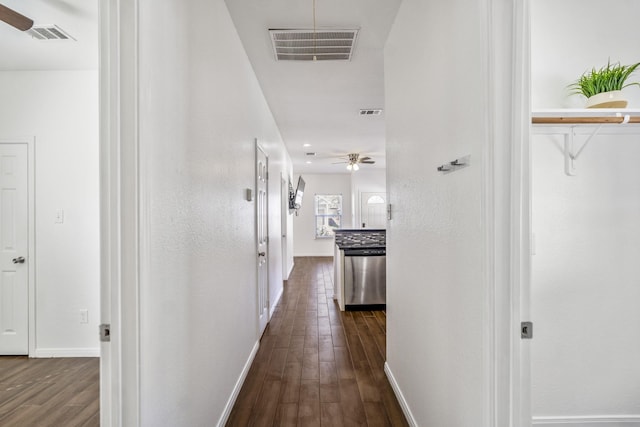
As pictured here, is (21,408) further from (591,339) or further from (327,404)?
(591,339)

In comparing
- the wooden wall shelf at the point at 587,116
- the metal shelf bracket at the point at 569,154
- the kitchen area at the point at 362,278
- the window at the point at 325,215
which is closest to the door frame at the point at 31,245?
the kitchen area at the point at 362,278

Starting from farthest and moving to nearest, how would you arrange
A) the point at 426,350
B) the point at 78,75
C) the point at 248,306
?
1. the point at 78,75
2. the point at 248,306
3. the point at 426,350

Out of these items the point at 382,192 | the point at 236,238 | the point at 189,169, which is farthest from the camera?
the point at 382,192

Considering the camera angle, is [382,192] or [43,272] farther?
[382,192]

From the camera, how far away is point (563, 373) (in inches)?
73.3

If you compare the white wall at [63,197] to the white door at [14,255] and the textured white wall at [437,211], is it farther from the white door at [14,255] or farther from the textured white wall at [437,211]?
the textured white wall at [437,211]

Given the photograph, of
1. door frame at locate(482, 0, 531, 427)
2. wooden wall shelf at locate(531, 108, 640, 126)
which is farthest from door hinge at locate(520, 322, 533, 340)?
wooden wall shelf at locate(531, 108, 640, 126)

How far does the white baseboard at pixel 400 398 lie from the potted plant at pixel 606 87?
1998mm

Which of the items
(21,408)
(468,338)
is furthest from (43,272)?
(468,338)

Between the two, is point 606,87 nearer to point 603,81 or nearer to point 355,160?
point 603,81

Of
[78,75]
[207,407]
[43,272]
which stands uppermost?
[78,75]

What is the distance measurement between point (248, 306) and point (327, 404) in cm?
101

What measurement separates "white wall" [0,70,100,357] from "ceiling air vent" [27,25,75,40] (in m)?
0.57

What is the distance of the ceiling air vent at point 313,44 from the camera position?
2424 millimetres
